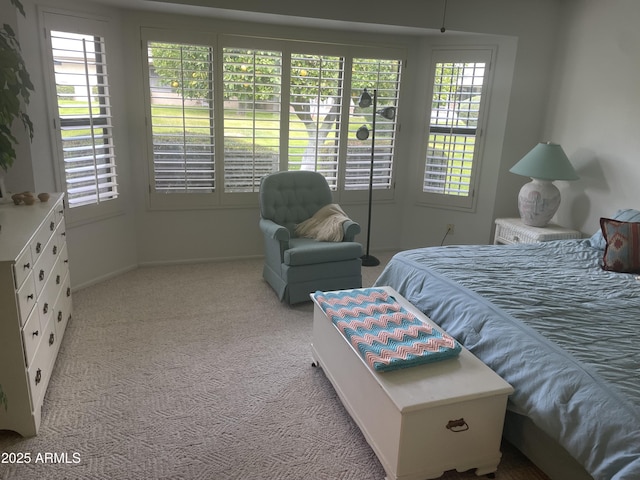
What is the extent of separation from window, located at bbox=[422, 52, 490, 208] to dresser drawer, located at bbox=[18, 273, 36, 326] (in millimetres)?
3738

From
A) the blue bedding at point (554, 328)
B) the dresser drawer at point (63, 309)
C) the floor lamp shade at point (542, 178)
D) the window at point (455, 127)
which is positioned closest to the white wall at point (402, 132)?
the window at point (455, 127)

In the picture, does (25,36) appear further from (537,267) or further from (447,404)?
(537,267)

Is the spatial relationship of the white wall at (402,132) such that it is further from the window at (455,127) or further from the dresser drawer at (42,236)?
the dresser drawer at (42,236)

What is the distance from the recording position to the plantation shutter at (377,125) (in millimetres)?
4707

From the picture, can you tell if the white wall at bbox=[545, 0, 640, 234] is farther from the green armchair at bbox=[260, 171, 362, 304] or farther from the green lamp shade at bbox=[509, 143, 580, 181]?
the green armchair at bbox=[260, 171, 362, 304]

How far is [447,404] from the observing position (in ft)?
6.27

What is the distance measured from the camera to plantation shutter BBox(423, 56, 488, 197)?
4.61 meters

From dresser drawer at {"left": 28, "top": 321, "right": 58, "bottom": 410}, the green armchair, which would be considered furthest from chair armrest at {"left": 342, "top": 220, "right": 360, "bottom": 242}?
dresser drawer at {"left": 28, "top": 321, "right": 58, "bottom": 410}

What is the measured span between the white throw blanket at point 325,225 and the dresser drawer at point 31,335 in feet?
6.88

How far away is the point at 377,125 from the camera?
486 cm

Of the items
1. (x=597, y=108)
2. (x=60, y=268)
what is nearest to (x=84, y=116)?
(x=60, y=268)

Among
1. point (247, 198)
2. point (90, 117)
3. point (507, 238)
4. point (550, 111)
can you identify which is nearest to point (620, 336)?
point (507, 238)

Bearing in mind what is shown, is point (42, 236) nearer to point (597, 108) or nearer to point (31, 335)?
point (31, 335)

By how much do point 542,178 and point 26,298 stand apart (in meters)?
3.73
